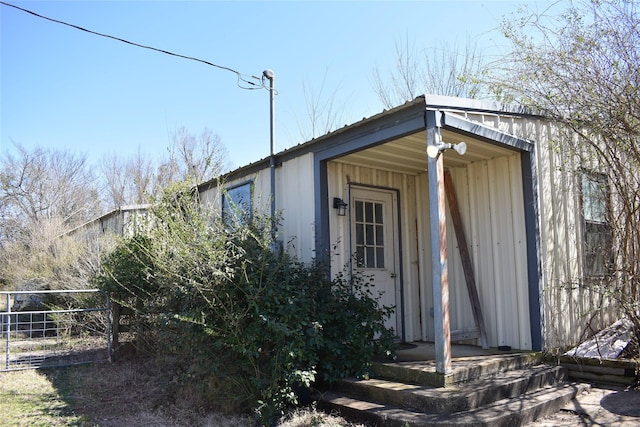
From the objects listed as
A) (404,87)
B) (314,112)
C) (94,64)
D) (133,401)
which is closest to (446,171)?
(133,401)

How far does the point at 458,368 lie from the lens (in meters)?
4.47

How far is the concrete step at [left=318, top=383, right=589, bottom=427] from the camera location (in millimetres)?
3787

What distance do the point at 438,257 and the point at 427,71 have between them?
35.6ft

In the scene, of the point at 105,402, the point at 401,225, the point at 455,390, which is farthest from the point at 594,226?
the point at 105,402

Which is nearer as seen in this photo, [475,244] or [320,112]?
[475,244]

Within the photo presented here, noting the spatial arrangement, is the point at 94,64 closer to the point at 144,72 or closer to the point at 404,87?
the point at 144,72

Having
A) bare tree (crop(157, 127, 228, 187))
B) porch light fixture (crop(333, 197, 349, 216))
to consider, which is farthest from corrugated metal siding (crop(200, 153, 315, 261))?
bare tree (crop(157, 127, 228, 187))

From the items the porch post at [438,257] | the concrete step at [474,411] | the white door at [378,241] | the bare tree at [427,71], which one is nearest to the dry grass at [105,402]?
the concrete step at [474,411]

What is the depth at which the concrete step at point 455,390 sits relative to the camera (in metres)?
3.99

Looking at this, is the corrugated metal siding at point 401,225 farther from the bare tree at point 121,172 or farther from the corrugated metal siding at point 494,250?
the bare tree at point 121,172

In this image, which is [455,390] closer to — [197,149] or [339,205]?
[339,205]

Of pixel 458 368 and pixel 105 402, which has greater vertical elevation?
pixel 458 368

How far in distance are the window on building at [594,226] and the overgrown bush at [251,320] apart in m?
2.86

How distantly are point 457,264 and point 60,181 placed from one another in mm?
23328
